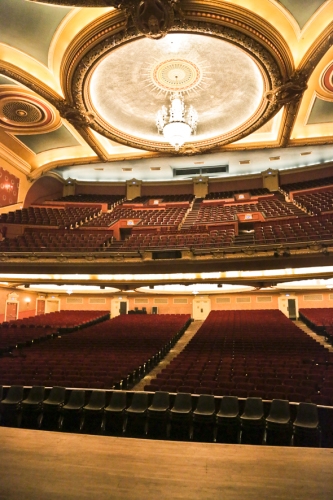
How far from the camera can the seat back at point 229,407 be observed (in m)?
4.12

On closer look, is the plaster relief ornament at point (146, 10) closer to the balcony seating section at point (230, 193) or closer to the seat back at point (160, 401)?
the seat back at point (160, 401)

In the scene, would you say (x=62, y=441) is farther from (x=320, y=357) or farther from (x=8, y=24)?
(x=8, y=24)

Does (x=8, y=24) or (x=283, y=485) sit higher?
(x=8, y=24)

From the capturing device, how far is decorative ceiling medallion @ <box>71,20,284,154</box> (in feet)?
24.4

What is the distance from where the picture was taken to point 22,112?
10.6m

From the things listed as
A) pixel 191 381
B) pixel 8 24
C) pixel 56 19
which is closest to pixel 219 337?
pixel 191 381

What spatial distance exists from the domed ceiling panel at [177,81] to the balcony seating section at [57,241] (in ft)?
14.5

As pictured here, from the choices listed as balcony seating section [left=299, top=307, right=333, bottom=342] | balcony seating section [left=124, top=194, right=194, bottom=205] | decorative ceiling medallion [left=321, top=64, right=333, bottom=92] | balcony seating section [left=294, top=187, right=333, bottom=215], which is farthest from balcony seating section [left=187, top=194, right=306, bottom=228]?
decorative ceiling medallion [left=321, top=64, right=333, bottom=92]

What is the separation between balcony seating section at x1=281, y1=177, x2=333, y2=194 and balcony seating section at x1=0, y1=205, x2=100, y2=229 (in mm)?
10130

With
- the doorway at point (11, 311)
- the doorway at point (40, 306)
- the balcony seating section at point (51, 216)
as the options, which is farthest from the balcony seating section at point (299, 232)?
the doorway at point (40, 306)

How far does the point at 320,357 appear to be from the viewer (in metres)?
6.01

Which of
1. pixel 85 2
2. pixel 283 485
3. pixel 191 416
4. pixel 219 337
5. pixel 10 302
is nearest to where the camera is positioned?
pixel 283 485

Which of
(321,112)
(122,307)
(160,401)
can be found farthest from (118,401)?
(321,112)

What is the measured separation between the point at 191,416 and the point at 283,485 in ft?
8.60
